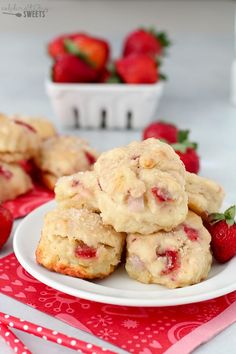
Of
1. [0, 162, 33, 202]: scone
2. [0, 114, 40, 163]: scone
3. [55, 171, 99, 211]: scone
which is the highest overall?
[55, 171, 99, 211]: scone

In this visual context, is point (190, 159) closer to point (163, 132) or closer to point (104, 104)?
point (163, 132)

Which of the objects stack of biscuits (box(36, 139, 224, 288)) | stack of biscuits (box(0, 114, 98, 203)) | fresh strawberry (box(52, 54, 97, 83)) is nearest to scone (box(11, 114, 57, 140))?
stack of biscuits (box(0, 114, 98, 203))

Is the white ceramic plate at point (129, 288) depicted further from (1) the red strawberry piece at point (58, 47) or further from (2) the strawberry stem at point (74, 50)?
(1) the red strawberry piece at point (58, 47)

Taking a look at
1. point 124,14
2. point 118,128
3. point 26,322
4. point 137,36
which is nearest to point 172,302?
point 26,322

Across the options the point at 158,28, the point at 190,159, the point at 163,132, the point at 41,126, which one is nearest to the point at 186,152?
the point at 190,159

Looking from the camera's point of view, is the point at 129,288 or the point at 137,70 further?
the point at 137,70

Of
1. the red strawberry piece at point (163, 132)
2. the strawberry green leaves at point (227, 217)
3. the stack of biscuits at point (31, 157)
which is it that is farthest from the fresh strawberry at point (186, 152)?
the strawberry green leaves at point (227, 217)

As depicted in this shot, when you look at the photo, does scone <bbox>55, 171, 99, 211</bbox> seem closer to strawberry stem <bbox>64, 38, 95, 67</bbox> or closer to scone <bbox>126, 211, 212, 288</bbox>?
scone <bbox>126, 211, 212, 288</bbox>
